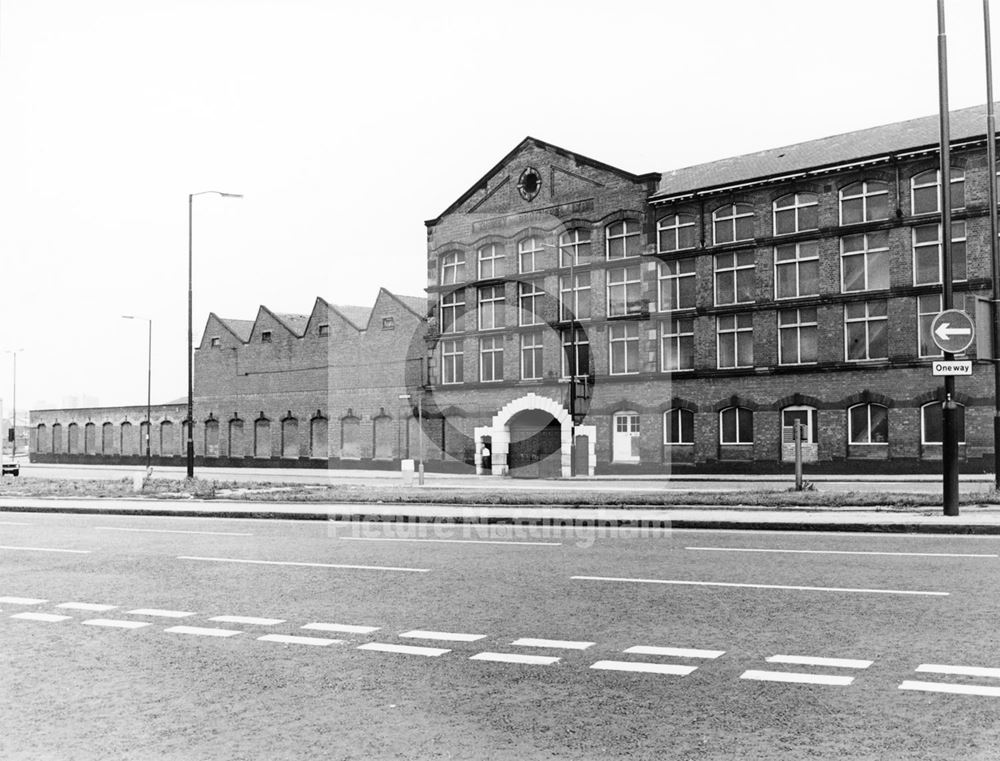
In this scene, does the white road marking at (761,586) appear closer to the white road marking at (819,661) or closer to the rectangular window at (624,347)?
the white road marking at (819,661)

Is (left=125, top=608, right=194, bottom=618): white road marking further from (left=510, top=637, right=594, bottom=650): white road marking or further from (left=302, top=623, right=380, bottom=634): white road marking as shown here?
(left=510, top=637, right=594, bottom=650): white road marking

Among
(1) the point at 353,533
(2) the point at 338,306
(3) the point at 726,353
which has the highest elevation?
(2) the point at 338,306

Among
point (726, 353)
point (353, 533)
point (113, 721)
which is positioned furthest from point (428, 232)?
point (113, 721)

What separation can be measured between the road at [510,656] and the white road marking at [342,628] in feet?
0.09

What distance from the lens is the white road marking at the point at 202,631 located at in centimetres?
860

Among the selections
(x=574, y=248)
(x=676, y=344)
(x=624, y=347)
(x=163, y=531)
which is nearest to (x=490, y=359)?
(x=574, y=248)

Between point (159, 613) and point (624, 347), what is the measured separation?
134 ft

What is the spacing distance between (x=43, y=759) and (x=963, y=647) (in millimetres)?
6030

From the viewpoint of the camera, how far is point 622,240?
163 feet

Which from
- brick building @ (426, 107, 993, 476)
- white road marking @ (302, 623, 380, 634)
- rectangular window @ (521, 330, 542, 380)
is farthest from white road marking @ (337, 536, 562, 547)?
rectangular window @ (521, 330, 542, 380)

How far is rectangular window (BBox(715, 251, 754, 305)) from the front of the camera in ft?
152

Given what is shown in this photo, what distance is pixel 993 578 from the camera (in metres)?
10.8

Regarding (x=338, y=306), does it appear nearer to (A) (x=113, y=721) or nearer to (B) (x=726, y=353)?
(B) (x=726, y=353)

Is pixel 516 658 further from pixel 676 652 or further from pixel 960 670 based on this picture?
pixel 960 670
